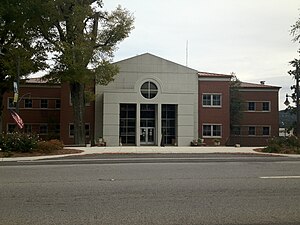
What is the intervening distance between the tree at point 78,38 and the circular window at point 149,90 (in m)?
8.15

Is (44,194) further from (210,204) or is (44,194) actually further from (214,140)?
(214,140)

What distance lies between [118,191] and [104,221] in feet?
9.51

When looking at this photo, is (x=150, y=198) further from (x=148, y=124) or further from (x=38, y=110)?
(x=38, y=110)

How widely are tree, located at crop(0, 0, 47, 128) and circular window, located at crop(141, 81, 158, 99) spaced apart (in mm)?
13883

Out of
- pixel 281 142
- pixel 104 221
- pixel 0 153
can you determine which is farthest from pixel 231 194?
pixel 281 142

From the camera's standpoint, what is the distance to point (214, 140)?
52.5 meters

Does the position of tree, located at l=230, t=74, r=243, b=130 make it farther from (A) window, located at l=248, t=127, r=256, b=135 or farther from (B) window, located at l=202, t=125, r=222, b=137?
(B) window, located at l=202, t=125, r=222, b=137

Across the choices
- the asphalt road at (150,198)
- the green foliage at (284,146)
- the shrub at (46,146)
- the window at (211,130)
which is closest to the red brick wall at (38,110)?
the window at (211,130)

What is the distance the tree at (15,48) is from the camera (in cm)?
3462

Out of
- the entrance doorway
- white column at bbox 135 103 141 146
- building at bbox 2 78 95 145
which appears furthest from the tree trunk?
building at bbox 2 78 95 145

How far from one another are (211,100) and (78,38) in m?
21.5

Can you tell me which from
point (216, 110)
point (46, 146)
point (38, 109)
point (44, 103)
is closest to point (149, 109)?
point (216, 110)

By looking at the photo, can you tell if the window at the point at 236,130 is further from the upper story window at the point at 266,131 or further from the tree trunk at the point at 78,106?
the tree trunk at the point at 78,106

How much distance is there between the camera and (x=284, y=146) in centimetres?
2966
